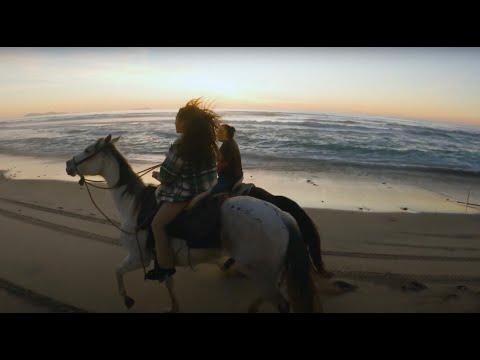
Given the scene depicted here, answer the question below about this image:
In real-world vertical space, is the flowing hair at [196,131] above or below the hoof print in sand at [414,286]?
above

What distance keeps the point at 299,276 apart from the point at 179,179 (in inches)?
59.1

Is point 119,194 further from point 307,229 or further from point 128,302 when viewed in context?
point 307,229

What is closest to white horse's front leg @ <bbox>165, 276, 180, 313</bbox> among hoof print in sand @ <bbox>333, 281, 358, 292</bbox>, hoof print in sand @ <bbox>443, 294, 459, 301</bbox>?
hoof print in sand @ <bbox>333, 281, 358, 292</bbox>

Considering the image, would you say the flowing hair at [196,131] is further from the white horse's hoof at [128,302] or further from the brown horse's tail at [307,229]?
the white horse's hoof at [128,302]

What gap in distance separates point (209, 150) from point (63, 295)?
265 centimetres

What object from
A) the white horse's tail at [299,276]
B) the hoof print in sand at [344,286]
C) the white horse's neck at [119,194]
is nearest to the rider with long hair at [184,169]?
the white horse's neck at [119,194]

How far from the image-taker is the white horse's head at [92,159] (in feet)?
12.6

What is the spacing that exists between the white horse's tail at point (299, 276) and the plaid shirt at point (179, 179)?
2.93ft

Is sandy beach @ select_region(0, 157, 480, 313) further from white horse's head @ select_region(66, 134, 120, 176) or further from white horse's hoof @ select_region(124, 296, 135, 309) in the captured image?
white horse's head @ select_region(66, 134, 120, 176)

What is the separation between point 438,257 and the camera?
542cm

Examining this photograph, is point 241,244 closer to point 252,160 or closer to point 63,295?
point 63,295

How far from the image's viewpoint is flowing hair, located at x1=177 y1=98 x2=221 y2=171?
10.7ft
